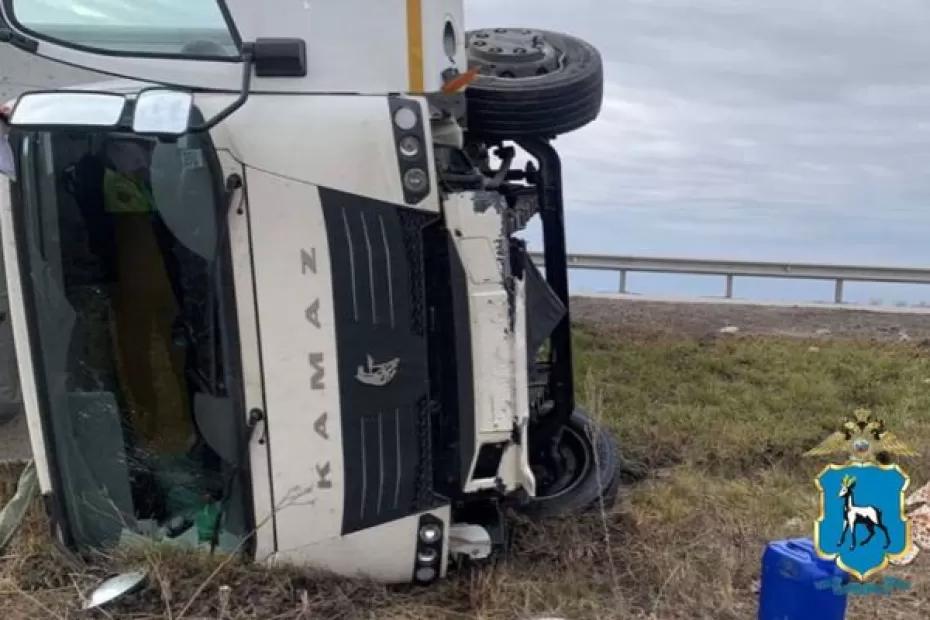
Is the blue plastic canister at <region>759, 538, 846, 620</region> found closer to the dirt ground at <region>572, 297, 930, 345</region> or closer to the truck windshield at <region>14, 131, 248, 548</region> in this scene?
the truck windshield at <region>14, 131, 248, 548</region>

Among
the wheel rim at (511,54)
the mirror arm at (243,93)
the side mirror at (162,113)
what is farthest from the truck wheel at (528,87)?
the side mirror at (162,113)

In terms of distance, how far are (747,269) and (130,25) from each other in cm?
940

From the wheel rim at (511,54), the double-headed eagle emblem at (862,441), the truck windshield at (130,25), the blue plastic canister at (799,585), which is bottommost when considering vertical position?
the blue plastic canister at (799,585)

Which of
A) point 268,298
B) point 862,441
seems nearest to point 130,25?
point 268,298

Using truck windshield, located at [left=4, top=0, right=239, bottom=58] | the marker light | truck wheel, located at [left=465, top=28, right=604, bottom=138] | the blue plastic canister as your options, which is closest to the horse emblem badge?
the blue plastic canister

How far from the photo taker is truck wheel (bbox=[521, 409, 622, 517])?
4734 mm

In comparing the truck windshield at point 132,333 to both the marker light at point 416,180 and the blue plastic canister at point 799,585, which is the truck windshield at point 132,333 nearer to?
the marker light at point 416,180

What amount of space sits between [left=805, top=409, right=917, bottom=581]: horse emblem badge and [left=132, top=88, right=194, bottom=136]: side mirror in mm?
1930

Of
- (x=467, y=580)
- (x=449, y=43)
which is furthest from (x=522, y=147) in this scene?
(x=467, y=580)

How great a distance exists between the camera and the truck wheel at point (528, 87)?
4.42 m

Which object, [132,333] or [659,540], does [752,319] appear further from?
[132,333]

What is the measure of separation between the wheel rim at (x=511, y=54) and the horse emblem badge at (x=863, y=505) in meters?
2.71

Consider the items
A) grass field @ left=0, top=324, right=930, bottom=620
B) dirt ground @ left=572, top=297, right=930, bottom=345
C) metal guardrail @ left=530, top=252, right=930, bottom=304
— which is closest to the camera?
grass field @ left=0, top=324, right=930, bottom=620

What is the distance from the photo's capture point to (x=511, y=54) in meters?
4.70
